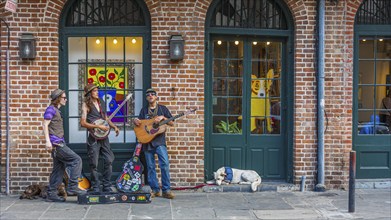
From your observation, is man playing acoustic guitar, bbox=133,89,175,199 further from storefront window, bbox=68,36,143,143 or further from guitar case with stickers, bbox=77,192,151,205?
storefront window, bbox=68,36,143,143

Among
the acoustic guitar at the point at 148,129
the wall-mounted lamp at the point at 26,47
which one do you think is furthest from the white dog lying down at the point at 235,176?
the wall-mounted lamp at the point at 26,47

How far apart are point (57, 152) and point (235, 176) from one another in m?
3.31

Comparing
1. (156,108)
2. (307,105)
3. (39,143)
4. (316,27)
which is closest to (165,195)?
(156,108)

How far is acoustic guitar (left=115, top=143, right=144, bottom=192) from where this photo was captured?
9891 mm

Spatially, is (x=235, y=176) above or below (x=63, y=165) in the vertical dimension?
below

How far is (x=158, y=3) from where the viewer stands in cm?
1036

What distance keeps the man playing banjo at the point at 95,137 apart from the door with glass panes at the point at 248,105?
2003mm

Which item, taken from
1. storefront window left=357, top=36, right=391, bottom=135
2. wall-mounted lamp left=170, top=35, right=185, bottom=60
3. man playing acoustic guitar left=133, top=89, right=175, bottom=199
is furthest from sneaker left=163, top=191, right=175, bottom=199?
storefront window left=357, top=36, right=391, bottom=135

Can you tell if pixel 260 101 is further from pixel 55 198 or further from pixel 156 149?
pixel 55 198

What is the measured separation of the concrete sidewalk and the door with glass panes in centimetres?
78

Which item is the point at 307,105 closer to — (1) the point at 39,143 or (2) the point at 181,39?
(2) the point at 181,39

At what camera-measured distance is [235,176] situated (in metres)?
10.7

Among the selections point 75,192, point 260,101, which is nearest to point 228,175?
point 260,101

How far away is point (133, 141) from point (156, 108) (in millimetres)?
1171
